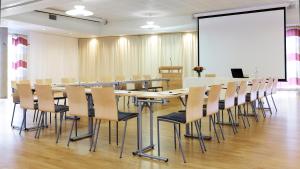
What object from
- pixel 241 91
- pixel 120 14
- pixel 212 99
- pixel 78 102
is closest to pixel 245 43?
pixel 120 14

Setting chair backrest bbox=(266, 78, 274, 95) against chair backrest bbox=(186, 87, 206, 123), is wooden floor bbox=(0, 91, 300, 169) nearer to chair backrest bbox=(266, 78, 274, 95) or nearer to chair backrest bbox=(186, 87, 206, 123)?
chair backrest bbox=(186, 87, 206, 123)

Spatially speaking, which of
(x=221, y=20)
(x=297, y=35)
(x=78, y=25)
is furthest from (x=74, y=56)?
(x=297, y=35)

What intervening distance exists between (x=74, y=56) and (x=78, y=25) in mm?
2695

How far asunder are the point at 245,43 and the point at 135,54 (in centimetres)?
506

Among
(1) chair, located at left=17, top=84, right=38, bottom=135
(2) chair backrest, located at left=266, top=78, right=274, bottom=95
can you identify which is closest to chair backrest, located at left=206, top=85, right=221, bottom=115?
(1) chair, located at left=17, top=84, right=38, bottom=135

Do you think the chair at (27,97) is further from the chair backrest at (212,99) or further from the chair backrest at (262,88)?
the chair backrest at (262,88)

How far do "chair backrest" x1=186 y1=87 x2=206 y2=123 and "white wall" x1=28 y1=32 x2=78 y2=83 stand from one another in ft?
32.4

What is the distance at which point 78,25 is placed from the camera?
1170 centimetres

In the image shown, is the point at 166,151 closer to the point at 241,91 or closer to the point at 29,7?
the point at 241,91

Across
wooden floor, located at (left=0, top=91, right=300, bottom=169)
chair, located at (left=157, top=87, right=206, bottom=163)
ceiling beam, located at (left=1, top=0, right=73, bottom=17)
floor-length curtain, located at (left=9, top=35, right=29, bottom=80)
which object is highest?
ceiling beam, located at (left=1, top=0, right=73, bottom=17)

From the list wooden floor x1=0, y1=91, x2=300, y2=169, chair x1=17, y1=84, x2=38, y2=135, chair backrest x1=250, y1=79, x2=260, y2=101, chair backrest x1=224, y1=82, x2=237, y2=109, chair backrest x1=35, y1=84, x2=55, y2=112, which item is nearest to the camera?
wooden floor x1=0, y1=91, x2=300, y2=169

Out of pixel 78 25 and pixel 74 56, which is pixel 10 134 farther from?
pixel 74 56

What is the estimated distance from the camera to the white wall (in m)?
12.1

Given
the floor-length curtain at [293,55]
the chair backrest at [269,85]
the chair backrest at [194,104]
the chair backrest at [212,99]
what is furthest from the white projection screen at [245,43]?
the chair backrest at [194,104]
